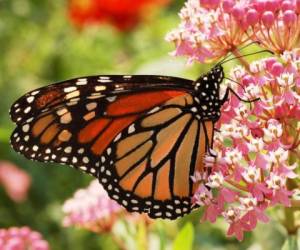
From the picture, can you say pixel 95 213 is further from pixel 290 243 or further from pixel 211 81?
pixel 290 243

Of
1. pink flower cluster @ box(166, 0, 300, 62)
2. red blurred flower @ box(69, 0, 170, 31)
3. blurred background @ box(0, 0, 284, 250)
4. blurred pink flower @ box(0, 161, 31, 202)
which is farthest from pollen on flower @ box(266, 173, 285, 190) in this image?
red blurred flower @ box(69, 0, 170, 31)

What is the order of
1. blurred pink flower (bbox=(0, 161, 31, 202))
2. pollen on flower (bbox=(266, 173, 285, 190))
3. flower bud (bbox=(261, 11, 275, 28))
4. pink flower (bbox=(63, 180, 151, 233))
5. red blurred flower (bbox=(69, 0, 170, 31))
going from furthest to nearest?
1. red blurred flower (bbox=(69, 0, 170, 31))
2. blurred pink flower (bbox=(0, 161, 31, 202))
3. pink flower (bbox=(63, 180, 151, 233))
4. flower bud (bbox=(261, 11, 275, 28))
5. pollen on flower (bbox=(266, 173, 285, 190))

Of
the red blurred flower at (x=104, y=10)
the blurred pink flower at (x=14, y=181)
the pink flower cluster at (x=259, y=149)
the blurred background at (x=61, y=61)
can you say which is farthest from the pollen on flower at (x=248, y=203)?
the red blurred flower at (x=104, y=10)

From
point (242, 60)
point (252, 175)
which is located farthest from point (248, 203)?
point (242, 60)

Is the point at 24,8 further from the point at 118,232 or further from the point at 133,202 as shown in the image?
the point at 133,202

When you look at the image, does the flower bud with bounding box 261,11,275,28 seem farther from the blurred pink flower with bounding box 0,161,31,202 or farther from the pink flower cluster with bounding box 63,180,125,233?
the blurred pink flower with bounding box 0,161,31,202

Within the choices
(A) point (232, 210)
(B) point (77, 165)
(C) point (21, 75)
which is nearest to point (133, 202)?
(B) point (77, 165)

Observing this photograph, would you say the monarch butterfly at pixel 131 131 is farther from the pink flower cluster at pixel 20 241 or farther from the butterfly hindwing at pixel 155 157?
the pink flower cluster at pixel 20 241
